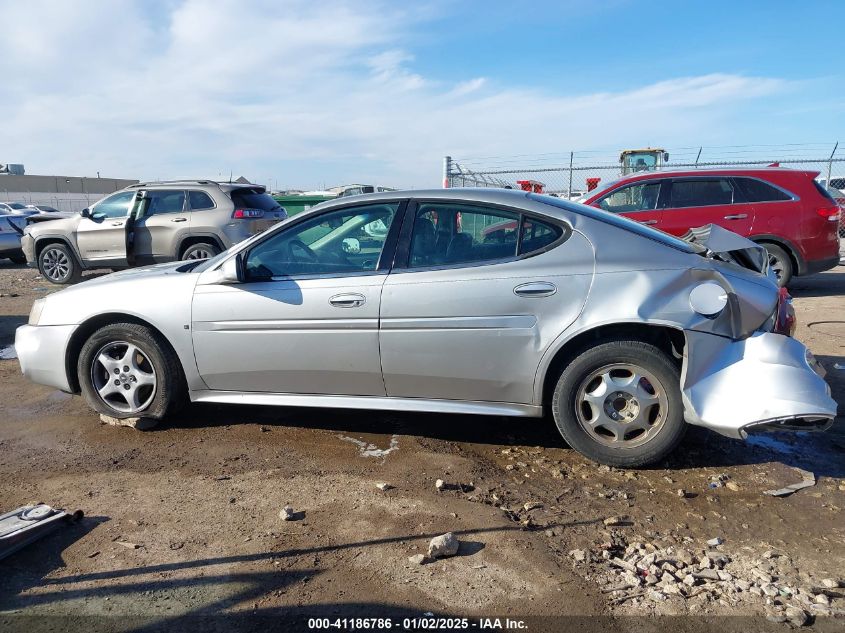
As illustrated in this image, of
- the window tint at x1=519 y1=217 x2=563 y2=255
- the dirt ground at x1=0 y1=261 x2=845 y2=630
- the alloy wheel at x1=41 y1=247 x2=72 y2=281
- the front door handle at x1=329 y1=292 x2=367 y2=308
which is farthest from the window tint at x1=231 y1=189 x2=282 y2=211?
the window tint at x1=519 y1=217 x2=563 y2=255

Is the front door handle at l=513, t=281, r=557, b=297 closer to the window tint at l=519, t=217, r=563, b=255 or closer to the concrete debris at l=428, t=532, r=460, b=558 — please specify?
the window tint at l=519, t=217, r=563, b=255

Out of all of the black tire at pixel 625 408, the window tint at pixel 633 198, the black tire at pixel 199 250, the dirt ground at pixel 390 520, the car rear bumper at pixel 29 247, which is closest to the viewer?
the dirt ground at pixel 390 520

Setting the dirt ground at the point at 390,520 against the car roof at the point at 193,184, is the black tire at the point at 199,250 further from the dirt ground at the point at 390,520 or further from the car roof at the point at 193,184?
the dirt ground at the point at 390,520

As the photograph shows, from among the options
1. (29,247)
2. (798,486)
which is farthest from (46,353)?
(29,247)

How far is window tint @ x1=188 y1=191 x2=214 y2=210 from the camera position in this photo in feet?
33.7

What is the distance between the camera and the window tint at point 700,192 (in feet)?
29.0

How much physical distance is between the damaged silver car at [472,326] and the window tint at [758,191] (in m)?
5.56

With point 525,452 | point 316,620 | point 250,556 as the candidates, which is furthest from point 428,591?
point 525,452

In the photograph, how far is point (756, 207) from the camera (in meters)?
8.69

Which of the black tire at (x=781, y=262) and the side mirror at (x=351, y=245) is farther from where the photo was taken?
the black tire at (x=781, y=262)

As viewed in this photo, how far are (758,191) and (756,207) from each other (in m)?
0.23

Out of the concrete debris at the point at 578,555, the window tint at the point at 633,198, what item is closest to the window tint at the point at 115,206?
the window tint at the point at 633,198

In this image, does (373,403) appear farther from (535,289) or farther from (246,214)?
(246,214)

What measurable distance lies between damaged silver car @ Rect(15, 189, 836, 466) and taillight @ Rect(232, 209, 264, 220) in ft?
19.9
